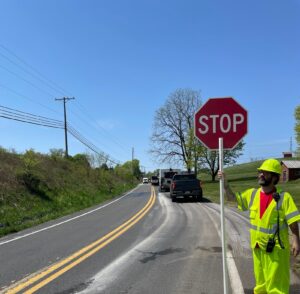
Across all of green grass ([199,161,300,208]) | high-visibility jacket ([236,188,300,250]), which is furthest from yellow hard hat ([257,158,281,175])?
green grass ([199,161,300,208])

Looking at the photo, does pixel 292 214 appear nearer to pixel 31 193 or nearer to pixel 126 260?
pixel 126 260

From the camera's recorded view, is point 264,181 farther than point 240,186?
No

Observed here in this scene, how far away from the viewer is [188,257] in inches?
369

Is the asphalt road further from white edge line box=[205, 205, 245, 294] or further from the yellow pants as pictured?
the yellow pants

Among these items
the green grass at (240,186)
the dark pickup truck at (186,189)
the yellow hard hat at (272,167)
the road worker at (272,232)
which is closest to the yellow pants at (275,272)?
the road worker at (272,232)

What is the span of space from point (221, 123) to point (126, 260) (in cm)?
396

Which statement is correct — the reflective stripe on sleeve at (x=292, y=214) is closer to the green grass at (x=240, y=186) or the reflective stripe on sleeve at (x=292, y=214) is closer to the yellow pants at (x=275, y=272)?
the yellow pants at (x=275, y=272)

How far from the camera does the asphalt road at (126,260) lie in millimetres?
7023

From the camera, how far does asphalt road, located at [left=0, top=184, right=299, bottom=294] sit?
7.02 metres

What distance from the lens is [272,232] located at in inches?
183

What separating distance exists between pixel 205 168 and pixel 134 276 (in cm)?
7501

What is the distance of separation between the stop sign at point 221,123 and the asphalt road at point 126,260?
2.14 m

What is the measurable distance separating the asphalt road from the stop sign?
214cm

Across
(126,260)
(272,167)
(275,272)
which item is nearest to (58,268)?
(126,260)
